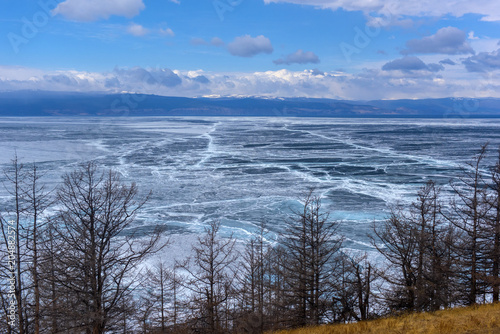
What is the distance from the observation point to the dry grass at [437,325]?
27.5 ft

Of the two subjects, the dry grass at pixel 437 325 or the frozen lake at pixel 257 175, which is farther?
the frozen lake at pixel 257 175

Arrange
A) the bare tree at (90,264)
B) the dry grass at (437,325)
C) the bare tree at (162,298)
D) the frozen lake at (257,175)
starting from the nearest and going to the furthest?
1. the dry grass at (437,325)
2. the bare tree at (90,264)
3. the bare tree at (162,298)
4. the frozen lake at (257,175)

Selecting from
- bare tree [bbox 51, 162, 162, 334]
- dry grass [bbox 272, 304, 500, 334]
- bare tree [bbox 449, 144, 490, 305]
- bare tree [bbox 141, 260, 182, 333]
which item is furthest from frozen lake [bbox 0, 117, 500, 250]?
dry grass [bbox 272, 304, 500, 334]

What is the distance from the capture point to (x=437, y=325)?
880 centimetres

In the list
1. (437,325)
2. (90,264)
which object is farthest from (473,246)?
(90,264)

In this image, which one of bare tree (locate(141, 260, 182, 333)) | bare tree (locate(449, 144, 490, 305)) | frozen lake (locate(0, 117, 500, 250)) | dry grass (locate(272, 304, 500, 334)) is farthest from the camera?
frozen lake (locate(0, 117, 500, 250))

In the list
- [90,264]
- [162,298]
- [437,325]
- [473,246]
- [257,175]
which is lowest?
[162,298]

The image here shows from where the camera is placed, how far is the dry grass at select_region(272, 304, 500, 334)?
8.39 m

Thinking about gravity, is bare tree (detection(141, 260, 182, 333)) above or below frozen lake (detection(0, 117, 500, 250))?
below

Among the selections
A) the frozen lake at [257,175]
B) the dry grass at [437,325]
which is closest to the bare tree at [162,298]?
the frozen lake at [257,175]

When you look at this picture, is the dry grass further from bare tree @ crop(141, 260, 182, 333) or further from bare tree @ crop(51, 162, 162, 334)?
bare tree @ crop(141, 260, 182, 333)

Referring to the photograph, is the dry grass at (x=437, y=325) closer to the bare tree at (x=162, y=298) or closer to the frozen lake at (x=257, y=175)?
the bare tree at (x=162, y=298)

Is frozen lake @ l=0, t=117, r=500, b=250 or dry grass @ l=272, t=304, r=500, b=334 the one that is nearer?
dry grass @ l=272, t=304, r=500, b=334

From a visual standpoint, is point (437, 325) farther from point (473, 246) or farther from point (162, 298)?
point (162, 298)
